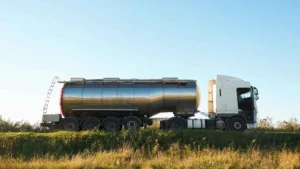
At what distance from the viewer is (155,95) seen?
64.8ft

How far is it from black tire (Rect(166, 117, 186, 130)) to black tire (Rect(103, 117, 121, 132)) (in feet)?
10.4

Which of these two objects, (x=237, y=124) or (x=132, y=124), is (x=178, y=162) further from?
(x=237, y=124)

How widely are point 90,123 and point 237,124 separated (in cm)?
938

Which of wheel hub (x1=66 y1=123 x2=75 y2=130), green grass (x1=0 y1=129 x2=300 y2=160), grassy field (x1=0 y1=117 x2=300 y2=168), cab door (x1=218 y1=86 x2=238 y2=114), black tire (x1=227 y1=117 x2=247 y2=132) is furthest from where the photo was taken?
cab door (x1=218 y1=86 x2=238 y2=114)

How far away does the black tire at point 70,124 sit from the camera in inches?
762

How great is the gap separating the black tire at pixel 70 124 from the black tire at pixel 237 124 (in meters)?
9.72

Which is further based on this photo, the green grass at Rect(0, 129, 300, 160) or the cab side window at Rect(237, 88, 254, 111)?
the cab side window at Rect(237, 88, 254, 111)

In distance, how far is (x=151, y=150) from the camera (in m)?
15.1

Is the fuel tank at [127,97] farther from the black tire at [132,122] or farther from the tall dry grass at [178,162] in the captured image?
the tall dry grass at [178,162]

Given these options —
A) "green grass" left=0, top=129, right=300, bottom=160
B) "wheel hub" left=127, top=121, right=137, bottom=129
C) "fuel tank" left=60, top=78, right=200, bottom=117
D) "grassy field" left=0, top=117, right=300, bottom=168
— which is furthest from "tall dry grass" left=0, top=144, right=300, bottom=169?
"fuel tank" left=60, top=78, right=200, bottom=117

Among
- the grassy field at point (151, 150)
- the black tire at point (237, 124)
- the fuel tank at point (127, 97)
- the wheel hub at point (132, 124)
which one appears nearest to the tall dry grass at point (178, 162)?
the grassy field at point (151, 150)

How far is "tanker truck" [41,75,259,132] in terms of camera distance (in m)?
19.4

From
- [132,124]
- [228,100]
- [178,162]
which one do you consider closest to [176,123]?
[132,124]

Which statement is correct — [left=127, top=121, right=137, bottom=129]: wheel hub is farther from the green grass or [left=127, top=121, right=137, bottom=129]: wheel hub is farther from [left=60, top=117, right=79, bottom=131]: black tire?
[left=60, top=117, right=79, bottom=131]: black tire
